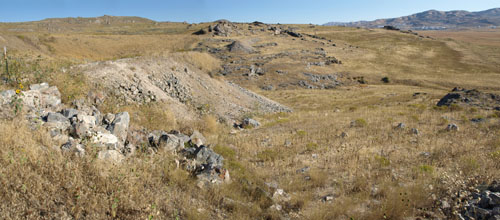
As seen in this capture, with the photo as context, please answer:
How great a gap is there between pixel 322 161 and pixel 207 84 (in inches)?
519

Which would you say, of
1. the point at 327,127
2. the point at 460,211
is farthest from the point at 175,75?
the point at 460,211

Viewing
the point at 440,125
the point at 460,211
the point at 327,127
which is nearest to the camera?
the point at 460,211

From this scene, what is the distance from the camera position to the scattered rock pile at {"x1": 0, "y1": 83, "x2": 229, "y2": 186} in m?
5.15

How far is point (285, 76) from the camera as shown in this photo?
42.3 m

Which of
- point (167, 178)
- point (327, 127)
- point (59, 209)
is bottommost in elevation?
point (327, 127)

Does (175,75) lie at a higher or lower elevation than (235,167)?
higher

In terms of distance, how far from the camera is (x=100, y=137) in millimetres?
5656

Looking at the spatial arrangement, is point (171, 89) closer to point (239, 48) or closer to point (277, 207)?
point (277, 207)

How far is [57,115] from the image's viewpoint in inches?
241

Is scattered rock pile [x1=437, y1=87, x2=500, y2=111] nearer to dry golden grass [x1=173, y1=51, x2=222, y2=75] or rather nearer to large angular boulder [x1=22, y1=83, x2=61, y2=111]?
dry golden grass [x1=173, y1=51, x2=222, y2=75]

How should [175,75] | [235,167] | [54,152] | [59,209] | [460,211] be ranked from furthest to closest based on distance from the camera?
[175,75] < [235,167] < [54,152] < [460,211] < [59,209]

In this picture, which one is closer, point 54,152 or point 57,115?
point 54,152

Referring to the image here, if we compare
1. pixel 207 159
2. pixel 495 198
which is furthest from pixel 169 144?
pixel 495 198

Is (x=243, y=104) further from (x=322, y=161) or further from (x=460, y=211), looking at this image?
(x=460, y=211)
